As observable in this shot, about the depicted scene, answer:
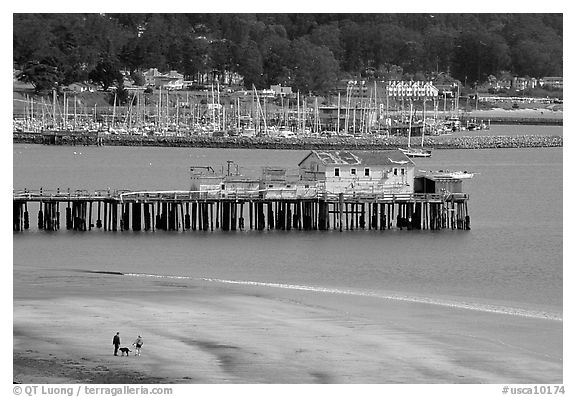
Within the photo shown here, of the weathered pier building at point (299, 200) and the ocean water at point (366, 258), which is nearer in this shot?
the ocean water at point (366, 258)

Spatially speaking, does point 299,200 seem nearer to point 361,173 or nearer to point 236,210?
point 236,210

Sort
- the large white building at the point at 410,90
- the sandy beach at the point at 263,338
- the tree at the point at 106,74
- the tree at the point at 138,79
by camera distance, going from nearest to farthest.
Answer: the sandy beach at the point at 263,338 < the tree at the point at 106,74 < the tree at the point at 138,79 < the large white building at the point at 410,90

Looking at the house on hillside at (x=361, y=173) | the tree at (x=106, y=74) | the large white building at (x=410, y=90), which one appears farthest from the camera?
the large white building at (x=410, y=90)

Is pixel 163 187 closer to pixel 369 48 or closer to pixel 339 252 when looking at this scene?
pixel 339 252

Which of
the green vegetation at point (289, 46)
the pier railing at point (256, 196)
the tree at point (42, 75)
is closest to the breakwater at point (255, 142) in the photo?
the green vegetation at point (289, 46)

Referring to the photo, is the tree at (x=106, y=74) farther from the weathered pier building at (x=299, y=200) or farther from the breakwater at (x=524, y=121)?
the weathered pier building at (x=299, y=200)
